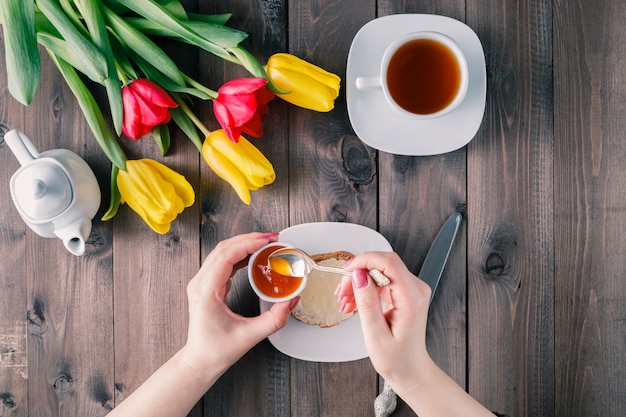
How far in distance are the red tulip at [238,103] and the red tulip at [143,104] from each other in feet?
0.31

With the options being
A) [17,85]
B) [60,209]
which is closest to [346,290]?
[60,209]

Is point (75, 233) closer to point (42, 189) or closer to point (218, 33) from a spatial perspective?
point (42, 189)

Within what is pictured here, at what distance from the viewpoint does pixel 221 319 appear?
892mm

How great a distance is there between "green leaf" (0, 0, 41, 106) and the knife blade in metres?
0.75

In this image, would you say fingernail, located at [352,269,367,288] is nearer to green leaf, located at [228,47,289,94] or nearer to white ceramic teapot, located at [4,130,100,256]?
green leaf, located at [228,47,289,94]

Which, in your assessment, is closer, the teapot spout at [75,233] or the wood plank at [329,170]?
the teapot spout at [75,233]

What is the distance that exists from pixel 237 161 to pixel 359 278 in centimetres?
30

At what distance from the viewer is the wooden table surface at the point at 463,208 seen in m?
1.01

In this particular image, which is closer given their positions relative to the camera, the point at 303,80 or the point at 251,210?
the point at 303,80

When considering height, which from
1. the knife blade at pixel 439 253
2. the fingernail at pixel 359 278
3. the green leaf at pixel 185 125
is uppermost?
the green leaf at pixel 185 125

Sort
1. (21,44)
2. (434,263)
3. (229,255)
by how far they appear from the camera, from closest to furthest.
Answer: (21,44) → (229,255) → (434,263)

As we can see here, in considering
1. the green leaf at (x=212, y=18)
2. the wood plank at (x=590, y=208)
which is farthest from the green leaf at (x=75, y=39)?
the wood plank at (x=590, y=208)

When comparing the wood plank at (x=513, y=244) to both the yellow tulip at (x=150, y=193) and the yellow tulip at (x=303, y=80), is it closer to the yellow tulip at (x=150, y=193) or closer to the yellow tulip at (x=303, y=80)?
the yellow tulip at (x=303, y=80)

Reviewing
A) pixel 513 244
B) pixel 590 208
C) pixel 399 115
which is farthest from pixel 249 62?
pixel 590 208
